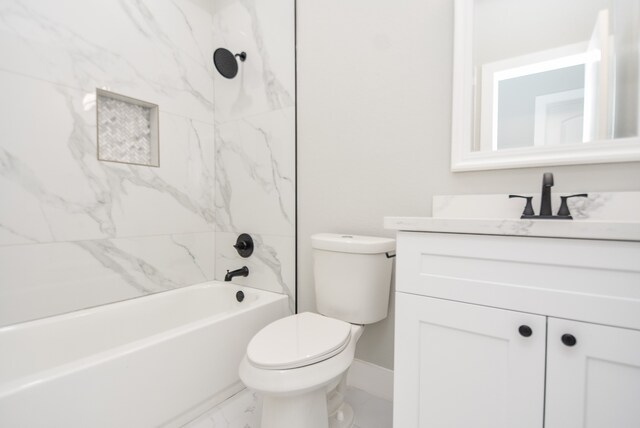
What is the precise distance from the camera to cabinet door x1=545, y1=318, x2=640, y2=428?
0.61 meters

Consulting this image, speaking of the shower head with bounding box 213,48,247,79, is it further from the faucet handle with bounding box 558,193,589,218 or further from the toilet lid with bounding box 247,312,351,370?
the faucet handle with bounding box 558,193,589,218

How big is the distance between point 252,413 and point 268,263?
759 millimetres

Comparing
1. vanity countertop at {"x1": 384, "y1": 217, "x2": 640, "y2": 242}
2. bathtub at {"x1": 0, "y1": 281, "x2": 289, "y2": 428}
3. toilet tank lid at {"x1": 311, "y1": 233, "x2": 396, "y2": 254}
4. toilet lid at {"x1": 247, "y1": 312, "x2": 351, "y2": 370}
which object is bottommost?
bathtub at {"x1": 0, "y1": 281, "x2": 289, "y2": 428}

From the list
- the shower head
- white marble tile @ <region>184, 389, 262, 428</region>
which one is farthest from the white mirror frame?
white marble tile @ <region>184, 389, 262, 428</region>

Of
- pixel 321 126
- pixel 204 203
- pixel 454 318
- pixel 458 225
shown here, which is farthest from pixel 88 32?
pixel 454 318

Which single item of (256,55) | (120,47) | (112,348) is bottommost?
(112,348)

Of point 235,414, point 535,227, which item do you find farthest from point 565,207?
point 235,414

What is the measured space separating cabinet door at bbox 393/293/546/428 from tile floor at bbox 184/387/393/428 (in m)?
0.52

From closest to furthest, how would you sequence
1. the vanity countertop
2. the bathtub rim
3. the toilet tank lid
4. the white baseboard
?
the vanity countertop → the bathtub rim → the toilet tank lid → the white baseboard

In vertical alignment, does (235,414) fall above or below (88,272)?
below

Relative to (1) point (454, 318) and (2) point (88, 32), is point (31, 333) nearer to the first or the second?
(2) point (88, 32)

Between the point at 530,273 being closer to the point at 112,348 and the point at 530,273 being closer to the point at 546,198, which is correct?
the point at 546,198

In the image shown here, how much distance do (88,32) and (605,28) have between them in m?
2.16

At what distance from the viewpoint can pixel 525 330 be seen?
690 millimetres
